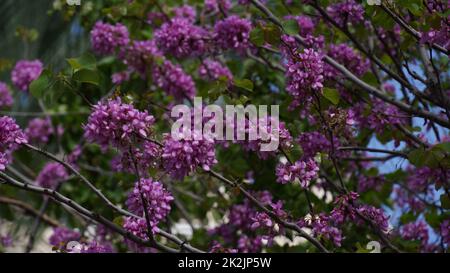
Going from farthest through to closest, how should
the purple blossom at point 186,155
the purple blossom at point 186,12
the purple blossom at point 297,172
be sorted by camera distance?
the purple blossom at point 186,12
the purple blossom at point 297,172
the purple blossom at point 186,155

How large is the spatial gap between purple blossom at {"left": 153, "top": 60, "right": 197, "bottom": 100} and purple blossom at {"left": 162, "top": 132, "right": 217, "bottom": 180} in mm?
1646

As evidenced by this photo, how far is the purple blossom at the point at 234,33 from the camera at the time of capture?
353cm

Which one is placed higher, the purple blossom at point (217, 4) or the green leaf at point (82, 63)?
the purple blossom at point (217, 4)

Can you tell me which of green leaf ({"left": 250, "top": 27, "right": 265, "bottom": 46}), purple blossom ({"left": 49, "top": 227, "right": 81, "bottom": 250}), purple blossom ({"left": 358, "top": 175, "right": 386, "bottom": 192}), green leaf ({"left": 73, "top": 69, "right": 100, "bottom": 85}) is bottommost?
purple blossom ({"left": 49, "top": 227, "right": 81, "bottom": 250})

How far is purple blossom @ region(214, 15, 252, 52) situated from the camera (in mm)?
3527

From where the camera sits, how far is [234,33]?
3543 millimetres

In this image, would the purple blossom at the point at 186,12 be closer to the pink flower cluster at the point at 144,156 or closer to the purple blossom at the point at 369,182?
the purple blossom at the point at 369,182

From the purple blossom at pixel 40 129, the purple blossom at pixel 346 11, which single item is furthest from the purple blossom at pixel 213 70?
the purple blossom at pixel 40 129

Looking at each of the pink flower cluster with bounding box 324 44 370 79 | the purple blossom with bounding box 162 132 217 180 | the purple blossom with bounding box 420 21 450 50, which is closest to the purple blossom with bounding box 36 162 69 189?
the pink flower cluster with bounding box 324 44 370 79

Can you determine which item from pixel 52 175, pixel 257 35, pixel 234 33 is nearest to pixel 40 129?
pixel 52 175

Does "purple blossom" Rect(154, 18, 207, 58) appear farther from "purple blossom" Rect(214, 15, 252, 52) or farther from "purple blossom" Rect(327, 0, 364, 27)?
"purple blossom" Rect(327, 0, 364, 27)
